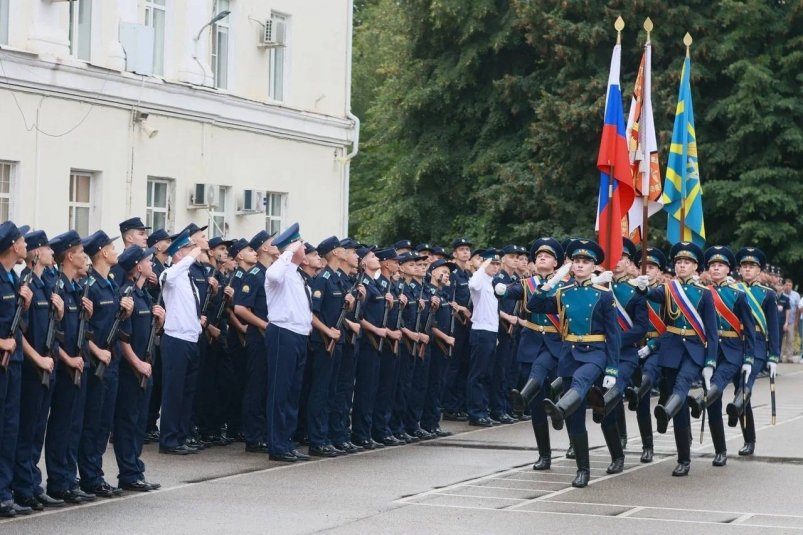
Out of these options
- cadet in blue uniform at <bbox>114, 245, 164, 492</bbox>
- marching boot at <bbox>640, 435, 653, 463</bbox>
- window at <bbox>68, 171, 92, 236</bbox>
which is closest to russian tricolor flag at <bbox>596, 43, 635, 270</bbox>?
marching boot at <bbox>640, 435, 653, 463</bbox>

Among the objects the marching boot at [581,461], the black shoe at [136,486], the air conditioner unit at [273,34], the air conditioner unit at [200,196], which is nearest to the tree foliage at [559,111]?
the air conditioner unit at [273,34]

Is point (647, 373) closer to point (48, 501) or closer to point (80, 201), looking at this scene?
point (48, 501)

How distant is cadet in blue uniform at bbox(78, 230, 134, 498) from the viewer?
11266mm

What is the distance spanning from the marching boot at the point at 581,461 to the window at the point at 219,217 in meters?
14.3

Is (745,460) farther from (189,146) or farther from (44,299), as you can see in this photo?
(189,146)

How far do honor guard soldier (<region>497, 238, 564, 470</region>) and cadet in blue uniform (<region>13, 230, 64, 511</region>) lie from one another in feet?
13.5

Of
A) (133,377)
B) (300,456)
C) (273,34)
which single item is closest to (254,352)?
(300,456)

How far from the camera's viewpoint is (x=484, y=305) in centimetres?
1786

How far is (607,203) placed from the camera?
16.3m

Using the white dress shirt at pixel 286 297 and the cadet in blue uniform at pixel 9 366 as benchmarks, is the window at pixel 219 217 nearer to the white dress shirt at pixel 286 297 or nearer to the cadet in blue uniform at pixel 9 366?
the white dress shirt at pixel 286 297

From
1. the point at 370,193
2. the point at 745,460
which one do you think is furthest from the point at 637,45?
the point at 745,460

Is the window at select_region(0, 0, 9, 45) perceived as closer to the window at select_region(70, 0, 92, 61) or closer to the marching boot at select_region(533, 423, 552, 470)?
the window at select_region(70, 0, 92, 61)

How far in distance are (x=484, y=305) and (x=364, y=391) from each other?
3311 mm

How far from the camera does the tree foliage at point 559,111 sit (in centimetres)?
3497
